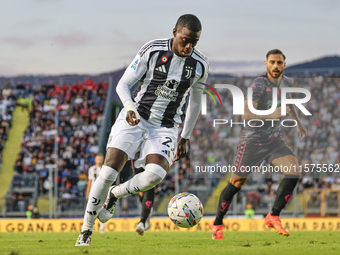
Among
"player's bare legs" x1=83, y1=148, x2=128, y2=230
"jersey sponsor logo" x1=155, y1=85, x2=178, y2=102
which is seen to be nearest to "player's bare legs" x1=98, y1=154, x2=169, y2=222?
"player's bare legs" x1=83, y1=148, x2=128, y2=230

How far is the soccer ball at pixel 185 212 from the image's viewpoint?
22.2 ft

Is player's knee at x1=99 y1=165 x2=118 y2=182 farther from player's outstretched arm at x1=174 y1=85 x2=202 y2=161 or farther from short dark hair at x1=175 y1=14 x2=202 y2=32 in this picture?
short dark hair at x1=175 y1=14 x2=202 y2=32

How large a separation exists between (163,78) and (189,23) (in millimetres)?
762

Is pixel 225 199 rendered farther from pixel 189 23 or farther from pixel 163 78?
pixel 189 23

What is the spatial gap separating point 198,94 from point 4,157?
84.3 ft

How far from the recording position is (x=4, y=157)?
30.1 m

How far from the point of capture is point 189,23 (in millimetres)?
5879

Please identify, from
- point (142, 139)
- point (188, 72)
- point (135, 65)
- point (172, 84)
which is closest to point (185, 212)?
point (142, 139)

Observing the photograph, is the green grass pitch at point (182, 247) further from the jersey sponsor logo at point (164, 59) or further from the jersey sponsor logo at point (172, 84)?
the jersey sponsor logo at point (164, 59)

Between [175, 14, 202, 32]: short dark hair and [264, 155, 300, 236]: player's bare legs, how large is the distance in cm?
288

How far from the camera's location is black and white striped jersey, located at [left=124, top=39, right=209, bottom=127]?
6.14 meters

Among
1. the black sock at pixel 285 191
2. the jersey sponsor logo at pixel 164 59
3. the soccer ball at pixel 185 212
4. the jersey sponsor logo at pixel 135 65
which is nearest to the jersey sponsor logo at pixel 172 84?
the jersey sponsor logo at pixel 164 59

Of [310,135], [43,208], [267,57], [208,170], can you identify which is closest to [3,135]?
[43,208]

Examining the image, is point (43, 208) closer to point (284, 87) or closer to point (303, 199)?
point (303, 199)
